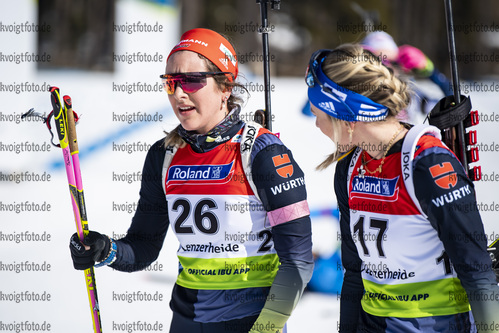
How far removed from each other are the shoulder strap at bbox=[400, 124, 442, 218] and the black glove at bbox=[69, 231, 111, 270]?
4.31 ft

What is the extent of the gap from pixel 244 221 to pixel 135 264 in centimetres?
70

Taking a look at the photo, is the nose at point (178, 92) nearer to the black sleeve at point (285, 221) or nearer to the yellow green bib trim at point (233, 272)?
the black sleeve at point (285, 221)

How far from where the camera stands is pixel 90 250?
2527 millimetres

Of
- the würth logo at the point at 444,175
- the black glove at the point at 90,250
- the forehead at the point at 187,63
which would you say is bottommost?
the black glove at the point at 90,250

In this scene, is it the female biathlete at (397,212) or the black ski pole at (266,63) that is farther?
the black ski pole at (266,63)

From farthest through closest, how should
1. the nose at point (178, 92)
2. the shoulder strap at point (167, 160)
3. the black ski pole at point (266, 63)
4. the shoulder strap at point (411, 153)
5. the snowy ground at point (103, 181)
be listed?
the snowy ground at point (103, 181) < the black ski pole at point (266, 63) < the shoulder strap at point (167, 160) < the nose at point (178, 92) < the shoulder strap at point (411, 153)

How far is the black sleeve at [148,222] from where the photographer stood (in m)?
2.57

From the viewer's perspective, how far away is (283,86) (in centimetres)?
1066

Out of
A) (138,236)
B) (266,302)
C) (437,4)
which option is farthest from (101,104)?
(437,4)

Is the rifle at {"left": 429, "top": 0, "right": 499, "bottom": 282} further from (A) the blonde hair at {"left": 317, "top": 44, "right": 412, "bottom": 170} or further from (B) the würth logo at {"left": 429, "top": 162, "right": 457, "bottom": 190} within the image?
(B) the würth logo at {"left": 429, "top": 162, "right": 457, "bottom": 190}

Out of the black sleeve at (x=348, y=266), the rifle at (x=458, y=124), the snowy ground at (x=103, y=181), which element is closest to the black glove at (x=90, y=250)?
the black sleeve at (x=348, y=266)

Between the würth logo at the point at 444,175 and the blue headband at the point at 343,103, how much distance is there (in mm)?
318

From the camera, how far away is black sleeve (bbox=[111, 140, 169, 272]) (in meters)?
2.57

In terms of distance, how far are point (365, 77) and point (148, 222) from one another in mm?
1196
